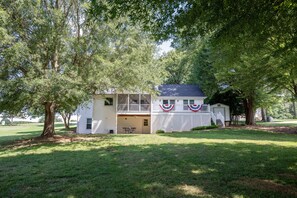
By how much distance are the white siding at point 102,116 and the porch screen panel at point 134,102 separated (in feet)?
6.14

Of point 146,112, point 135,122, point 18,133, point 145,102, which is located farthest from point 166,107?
point 18,133

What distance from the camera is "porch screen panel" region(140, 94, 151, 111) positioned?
72.7ft

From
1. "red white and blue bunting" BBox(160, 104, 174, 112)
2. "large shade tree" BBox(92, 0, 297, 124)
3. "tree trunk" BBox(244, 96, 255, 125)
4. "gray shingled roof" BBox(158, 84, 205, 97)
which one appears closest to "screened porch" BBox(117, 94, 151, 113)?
"red white and blue bunting" BBox(160, 104, 174, 112)

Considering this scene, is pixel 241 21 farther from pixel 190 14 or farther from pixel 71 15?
pixel 71 15

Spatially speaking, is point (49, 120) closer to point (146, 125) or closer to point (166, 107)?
point (166, 107)

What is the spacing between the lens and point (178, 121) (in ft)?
73.1

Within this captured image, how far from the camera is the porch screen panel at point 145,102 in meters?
22.2

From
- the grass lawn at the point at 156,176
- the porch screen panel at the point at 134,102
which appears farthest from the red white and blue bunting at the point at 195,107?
the grass lawn at the point at 156,176

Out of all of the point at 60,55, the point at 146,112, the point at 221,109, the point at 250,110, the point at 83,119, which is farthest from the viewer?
the point at 221,109

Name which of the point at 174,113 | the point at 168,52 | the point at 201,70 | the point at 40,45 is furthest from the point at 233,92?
the point at 40,45

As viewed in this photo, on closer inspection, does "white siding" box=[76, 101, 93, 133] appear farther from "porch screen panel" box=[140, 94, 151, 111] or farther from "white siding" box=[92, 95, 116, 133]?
"porch screen panel" box=[140, 94, 151, 111]

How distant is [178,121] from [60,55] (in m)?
14.1

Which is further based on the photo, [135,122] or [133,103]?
[135,122]

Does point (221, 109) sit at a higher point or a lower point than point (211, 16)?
lower
